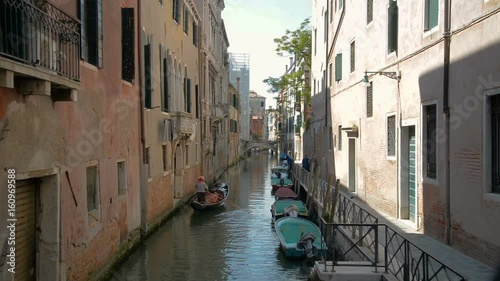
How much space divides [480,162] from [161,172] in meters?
10.2

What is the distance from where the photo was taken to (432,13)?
943 centimetres

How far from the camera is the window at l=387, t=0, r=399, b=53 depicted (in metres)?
11.7

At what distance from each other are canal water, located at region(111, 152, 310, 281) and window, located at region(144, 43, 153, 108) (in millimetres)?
3708

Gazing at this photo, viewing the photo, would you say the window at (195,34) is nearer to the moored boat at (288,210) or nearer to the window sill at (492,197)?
the moored boat at (288,210)

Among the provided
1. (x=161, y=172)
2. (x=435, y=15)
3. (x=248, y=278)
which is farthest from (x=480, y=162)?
(x=161, y=172)

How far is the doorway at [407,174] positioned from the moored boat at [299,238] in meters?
2.13

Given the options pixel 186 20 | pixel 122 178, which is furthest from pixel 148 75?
pixel 186 20

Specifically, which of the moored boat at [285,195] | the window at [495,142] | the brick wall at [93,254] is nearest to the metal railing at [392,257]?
the window at [495,142]

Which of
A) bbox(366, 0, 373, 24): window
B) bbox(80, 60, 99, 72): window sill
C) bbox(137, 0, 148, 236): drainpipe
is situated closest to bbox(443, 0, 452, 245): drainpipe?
bbox(366, 0, 373, 24): window

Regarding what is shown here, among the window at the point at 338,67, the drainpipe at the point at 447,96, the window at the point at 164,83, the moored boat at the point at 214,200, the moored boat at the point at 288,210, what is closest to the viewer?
the drainpipe at the point at 447,96

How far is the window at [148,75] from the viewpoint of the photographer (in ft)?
43.3

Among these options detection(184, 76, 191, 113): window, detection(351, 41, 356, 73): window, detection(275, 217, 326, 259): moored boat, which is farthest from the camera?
detection(184, 76, 191, 113): window

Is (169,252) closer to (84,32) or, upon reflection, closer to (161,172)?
(161,172)

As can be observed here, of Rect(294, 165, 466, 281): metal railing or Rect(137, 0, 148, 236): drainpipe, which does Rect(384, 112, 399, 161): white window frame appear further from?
Rect(137, 0, 148, 236): drainpipe
